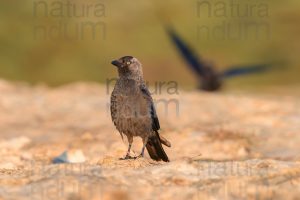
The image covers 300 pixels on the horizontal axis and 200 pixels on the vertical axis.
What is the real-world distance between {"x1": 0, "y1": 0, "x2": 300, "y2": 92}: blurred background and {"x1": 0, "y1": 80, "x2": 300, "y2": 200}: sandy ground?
13699 millimetres

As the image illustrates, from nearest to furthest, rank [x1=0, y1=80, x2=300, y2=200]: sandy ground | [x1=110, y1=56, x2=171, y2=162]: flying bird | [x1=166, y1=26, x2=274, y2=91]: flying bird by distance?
1. [x1=0, y1=80, x2=300, y2=200]: sandy ground
2. [x1=110, y1=56, x2=171, y2=162]: flying bird
3. [x1=166, y1=26, x2=274, y2=91]: flying bird

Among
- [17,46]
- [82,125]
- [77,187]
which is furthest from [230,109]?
[17,46]

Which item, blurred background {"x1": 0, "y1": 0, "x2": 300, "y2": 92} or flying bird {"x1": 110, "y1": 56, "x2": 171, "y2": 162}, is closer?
flying bird {"x1": 110, "y1": 56, "x2": 171, "y2": 162}

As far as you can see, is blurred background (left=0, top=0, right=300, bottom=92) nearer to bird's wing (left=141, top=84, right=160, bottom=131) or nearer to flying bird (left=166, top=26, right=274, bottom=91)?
flying bird (left=166, top=26, right=274, bottom=91)

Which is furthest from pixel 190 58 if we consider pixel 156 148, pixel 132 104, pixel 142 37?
pixel 142 37

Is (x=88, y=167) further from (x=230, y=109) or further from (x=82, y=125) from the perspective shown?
(x=230, y=109)

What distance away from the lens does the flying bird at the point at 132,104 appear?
7945 millimetres

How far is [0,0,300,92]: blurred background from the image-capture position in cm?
3103

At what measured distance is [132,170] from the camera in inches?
260

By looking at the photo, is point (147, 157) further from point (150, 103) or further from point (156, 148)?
point (150, 103)

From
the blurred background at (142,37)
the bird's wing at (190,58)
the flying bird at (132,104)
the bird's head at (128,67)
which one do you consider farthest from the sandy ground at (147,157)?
the blurred background at (142,37)

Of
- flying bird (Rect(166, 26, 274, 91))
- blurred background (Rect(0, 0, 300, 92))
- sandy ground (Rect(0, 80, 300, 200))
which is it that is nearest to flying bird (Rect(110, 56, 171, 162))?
sandy ground (Rect(0, 80, 300, 200))

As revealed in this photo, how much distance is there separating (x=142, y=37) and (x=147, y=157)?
83.8 feet

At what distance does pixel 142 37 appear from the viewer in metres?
35.1
